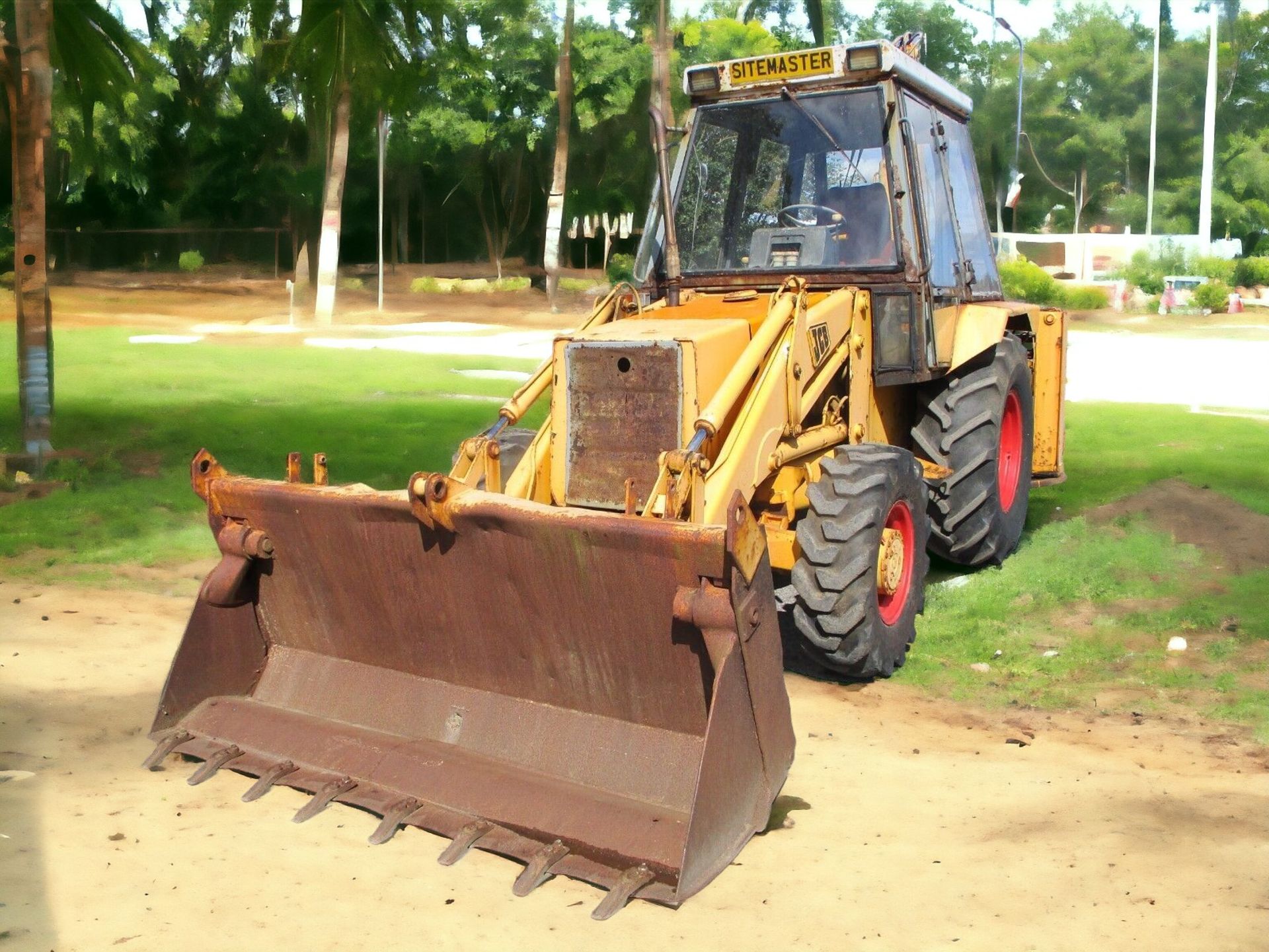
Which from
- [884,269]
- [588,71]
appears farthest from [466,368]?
[588,71]

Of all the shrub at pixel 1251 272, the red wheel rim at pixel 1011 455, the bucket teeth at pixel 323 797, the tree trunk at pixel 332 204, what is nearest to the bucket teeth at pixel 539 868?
the bucket teeth at pixel 323 797

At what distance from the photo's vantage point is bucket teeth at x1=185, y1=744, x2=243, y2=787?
17.7 ft

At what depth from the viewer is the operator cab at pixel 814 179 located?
7.17m

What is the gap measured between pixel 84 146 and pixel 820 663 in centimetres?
3477

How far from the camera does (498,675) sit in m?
5.45

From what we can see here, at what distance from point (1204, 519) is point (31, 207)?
9.59 m

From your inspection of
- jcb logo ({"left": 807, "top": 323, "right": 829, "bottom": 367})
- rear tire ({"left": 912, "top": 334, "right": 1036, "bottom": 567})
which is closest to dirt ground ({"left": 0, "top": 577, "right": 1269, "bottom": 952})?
jcb logo ({"left": 807, "top": 323, "right": 829, "bottom": 367})

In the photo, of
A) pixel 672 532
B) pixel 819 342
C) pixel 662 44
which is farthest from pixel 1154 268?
pixel 672 532

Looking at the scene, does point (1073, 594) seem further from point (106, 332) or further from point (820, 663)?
point (106, 332)

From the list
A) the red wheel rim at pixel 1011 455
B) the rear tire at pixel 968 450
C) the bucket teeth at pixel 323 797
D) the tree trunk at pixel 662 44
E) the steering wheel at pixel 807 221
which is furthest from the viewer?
the tree trunk at pixel 662 44

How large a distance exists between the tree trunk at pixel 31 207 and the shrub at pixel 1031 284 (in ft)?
104

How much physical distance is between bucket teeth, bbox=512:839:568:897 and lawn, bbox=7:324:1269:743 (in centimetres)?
265

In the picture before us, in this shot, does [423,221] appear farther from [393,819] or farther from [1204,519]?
[393,819]

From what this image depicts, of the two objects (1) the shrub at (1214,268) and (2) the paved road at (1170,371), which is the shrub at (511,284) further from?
(1) the shrub at (1214,268)
